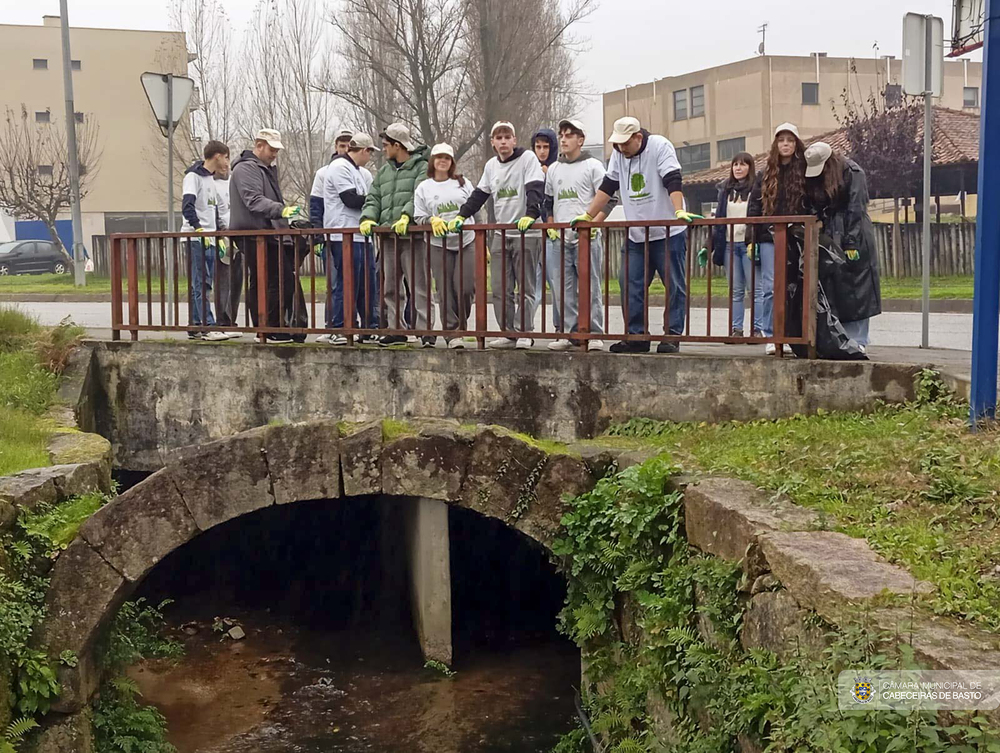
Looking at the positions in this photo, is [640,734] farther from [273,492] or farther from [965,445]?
[273,492]

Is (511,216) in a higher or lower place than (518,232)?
higher

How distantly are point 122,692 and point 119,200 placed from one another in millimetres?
44331

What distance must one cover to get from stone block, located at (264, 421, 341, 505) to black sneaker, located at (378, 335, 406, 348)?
194 centimetres

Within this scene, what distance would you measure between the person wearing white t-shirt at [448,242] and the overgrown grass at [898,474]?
1.84 metres

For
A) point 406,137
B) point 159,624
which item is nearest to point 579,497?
point 406,137

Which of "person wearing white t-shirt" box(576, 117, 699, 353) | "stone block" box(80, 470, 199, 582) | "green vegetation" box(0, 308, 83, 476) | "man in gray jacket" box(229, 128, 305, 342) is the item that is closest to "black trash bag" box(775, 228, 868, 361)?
"person wearing white t-shirt" box(576, 117, 699, 353)

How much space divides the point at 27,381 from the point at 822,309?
621cm

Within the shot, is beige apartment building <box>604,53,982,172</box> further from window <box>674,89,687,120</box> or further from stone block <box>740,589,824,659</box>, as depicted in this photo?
stone block <box>740,589,824,659</box>

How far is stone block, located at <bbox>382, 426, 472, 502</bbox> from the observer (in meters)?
7.16

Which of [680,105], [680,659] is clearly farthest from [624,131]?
[680,105]

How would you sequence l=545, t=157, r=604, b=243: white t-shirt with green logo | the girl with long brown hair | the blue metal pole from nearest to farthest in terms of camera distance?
1. the blue metal pole
2. the girl with long brown hair
3. l=545, t=157, r=604, b=243: white t-shirt with green logo

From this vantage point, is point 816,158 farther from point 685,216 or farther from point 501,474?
point 501,474

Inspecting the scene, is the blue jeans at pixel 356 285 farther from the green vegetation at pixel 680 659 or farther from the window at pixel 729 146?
the window at pixel 729 146

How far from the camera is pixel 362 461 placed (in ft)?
23.6
